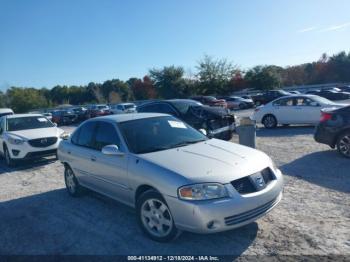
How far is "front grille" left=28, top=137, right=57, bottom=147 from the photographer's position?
10.5 meters

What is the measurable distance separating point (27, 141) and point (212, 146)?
7316 millimetres

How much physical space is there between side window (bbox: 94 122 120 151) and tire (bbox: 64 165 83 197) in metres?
1.21

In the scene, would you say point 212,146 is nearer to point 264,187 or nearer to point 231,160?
point 231,160

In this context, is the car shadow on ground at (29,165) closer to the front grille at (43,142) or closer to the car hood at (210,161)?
the front grille at (43,142)

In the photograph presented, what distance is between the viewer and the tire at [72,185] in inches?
260

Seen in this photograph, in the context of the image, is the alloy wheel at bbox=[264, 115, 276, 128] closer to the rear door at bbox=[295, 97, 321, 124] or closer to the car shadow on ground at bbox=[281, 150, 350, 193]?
the rear door at bbox=[295, 97, 321, 124]

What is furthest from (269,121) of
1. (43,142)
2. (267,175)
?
(267,175)

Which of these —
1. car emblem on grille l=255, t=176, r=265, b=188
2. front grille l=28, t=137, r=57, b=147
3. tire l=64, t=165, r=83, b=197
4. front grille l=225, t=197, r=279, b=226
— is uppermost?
car emblem on grille l=255, t=176, r=265, b=188

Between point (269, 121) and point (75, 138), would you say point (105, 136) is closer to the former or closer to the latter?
point (75, 138)

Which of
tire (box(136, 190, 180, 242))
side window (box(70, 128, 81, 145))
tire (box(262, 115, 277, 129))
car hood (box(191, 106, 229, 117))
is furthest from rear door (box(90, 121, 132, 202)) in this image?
tire (box(262, 115, 277, 129))

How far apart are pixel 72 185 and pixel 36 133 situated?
4.88 metres

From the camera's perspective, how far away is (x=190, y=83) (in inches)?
2055

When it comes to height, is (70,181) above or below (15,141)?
below

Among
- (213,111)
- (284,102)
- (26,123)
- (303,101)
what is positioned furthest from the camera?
(284,102)
